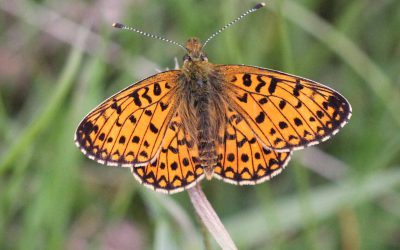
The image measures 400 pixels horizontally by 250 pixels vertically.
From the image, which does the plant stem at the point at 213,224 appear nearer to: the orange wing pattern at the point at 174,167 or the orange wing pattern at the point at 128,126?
the orange wing pattern at the point at 174,167

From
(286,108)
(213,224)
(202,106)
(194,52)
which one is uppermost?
(194,52)

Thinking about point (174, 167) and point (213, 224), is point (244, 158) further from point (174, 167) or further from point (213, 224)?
point (213, 224)

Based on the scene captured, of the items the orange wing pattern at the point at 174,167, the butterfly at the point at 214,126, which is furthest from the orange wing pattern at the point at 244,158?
the orange wing pattern at the point at 174,167

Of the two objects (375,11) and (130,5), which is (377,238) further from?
(130,5)

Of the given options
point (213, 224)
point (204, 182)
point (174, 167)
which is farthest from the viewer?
point (204, 182)

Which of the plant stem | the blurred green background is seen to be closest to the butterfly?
the blurred green background

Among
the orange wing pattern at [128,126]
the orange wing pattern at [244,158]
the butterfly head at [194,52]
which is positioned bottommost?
the orange wing pattern at [244,158]

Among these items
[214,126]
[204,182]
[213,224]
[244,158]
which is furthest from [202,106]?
[204,182]
